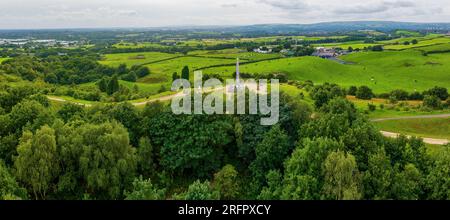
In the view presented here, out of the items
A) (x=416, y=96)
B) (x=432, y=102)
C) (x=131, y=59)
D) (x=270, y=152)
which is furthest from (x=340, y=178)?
(x=131, y=59)

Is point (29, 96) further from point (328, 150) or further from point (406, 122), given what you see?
point (406, 122)

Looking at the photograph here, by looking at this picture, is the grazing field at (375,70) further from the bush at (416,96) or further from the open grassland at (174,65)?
the bush at (416,96)

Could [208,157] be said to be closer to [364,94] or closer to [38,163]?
[38,163]

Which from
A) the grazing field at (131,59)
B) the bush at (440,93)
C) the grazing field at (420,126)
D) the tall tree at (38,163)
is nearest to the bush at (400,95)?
the bush at (440,93)

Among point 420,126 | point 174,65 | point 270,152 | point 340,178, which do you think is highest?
point 174,65

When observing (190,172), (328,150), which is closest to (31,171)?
(190,172)

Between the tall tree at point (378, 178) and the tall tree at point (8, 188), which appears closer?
the tall tree at point (8, 188)
